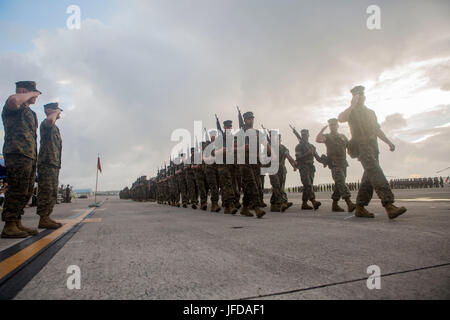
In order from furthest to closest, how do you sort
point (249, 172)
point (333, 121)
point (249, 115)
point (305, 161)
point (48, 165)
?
point (305, 161), point (333, 121), point (249, 115), point (249, 172), point (48, 165)

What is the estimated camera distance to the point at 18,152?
414 cm

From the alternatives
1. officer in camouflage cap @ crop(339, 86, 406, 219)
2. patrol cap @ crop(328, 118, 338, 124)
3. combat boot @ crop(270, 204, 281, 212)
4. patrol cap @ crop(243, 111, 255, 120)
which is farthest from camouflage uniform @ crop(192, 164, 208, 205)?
officer in camouflage cap @ crop(339, 86, 406, 219)

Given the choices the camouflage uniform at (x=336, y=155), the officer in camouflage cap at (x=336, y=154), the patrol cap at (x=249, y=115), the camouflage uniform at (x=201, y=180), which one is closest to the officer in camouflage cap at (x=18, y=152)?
the patrol cap at (x=249, y=115)

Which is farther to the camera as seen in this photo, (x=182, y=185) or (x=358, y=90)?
(x=182, y=185)

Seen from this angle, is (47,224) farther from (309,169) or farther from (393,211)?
(309,169)

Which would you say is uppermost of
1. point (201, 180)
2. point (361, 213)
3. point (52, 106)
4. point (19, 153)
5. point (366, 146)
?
point (52, 106)

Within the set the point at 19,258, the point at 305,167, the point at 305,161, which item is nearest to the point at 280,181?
the point at 305,167

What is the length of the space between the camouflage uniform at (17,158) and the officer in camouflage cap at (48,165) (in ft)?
2.23

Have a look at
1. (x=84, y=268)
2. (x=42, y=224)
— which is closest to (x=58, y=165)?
(x=42, y=224)

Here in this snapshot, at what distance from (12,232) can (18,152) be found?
115 cm

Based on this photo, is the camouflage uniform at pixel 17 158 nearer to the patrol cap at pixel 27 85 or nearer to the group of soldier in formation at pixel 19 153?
the group of soldier in formation at pixel 19 153

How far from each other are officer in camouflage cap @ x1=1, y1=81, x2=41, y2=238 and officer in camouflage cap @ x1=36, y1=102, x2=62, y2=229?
68 centimetres

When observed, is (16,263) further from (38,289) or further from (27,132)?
(27,132)

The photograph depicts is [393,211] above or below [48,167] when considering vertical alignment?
below
